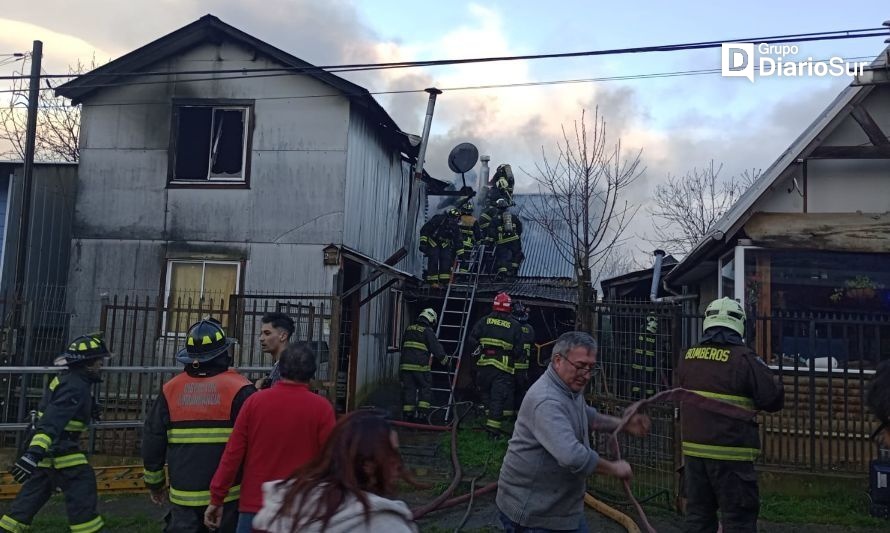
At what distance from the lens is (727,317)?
15.8 ft

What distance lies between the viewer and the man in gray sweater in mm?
3520

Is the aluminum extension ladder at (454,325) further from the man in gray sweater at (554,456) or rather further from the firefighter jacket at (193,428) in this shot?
the man in gray sweater at (554,456)

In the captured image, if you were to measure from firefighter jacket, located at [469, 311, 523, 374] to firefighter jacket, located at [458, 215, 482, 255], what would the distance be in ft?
15.6

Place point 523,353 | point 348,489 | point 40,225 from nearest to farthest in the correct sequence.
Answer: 1. point 348,489
2. point 523,353
3. point 40,225

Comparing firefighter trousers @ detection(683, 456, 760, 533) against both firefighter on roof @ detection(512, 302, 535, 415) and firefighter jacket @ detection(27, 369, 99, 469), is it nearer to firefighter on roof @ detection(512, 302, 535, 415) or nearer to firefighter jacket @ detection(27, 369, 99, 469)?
firefighter jacket @ detection(27, 369, 99, 469)

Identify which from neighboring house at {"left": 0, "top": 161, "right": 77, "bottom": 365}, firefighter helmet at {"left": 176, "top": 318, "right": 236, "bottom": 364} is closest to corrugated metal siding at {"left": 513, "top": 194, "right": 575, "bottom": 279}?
neighboring house at {"left": 0, "top": 161, "right": 77, "bottom": 365}

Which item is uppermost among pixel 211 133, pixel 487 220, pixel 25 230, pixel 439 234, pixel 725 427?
pixel 211 133

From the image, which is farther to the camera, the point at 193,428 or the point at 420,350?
the point at 420,350

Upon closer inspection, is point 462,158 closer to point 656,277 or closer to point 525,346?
point 656,277

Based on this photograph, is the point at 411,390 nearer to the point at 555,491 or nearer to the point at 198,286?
the point at 198,286

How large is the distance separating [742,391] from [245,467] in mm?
3088

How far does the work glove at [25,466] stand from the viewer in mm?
5227

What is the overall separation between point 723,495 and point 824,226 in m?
5.56

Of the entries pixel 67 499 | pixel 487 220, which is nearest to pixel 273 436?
pixel 67 499
